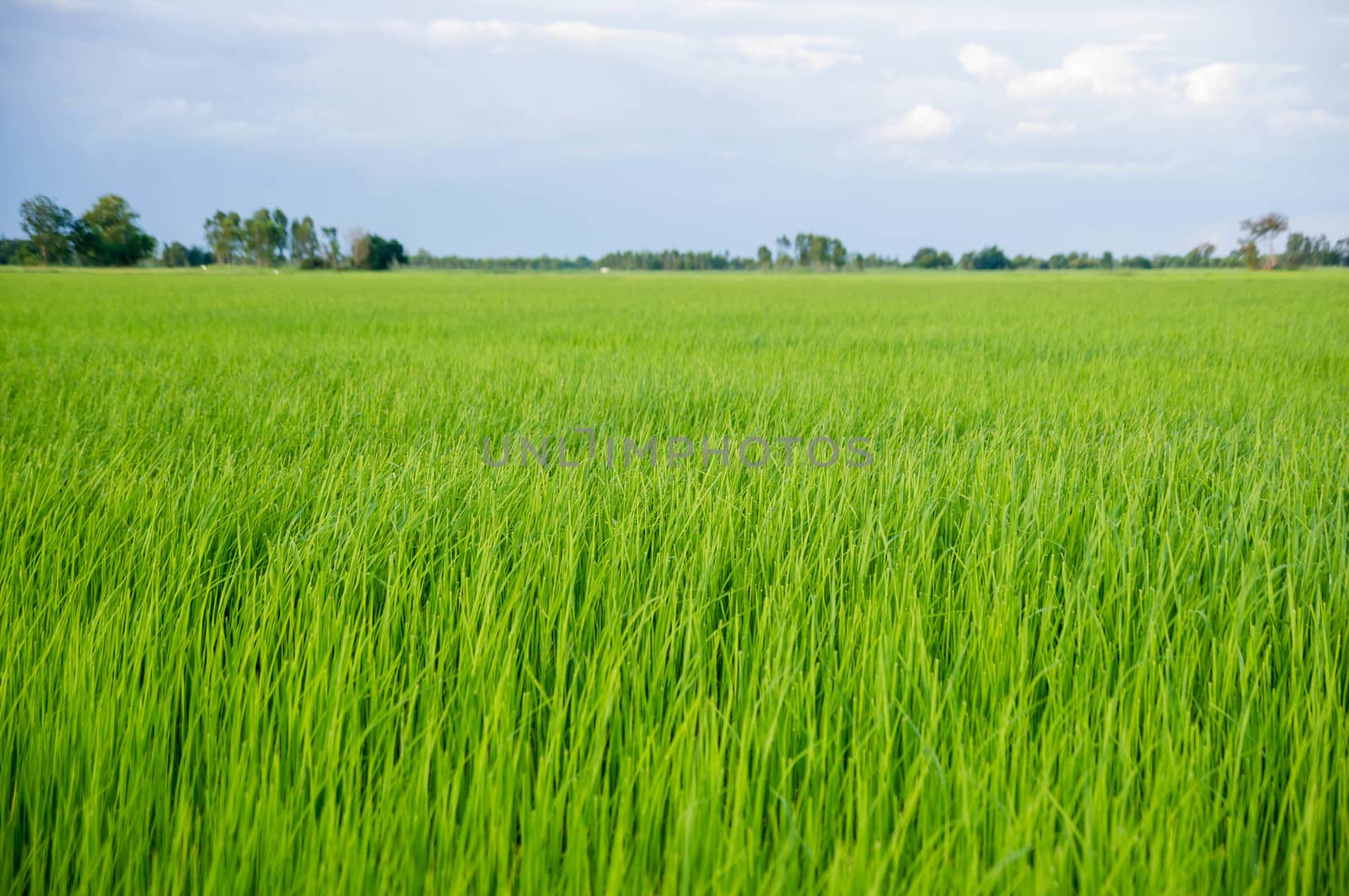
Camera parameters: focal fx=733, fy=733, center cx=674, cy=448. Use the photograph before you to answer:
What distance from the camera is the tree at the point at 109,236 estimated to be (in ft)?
189

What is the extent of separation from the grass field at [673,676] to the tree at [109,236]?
71.7 meters

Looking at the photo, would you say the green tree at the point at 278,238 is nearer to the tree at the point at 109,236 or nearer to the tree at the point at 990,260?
the tree at the point at 109,236

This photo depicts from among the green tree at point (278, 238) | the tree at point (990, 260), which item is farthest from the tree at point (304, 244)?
Answer: the tree at point (990, 260)

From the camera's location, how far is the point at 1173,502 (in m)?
2.02

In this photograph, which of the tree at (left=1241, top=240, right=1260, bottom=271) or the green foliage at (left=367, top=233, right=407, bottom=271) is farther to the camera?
the green foliage at (left=367, top=233, right=407, bottom=271)

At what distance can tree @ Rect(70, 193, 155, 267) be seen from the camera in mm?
57469

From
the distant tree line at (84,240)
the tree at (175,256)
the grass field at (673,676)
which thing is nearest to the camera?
the grass field at (673,676)

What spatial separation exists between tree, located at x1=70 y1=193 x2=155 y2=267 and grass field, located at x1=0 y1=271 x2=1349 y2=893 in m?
71.7

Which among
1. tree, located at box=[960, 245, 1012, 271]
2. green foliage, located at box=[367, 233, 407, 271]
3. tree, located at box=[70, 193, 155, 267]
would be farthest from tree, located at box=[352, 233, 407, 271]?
tree, located at box=[960, 245, 1012, 271]

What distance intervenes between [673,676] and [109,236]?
74920 millimetres

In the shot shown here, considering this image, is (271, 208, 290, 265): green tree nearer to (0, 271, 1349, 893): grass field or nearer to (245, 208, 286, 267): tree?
(245, 208, 286, 267): tree

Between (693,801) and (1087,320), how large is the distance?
11.4 m

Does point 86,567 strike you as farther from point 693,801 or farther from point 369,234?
point 369,234

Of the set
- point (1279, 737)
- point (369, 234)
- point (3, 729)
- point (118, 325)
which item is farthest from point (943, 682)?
point (369, 234)
